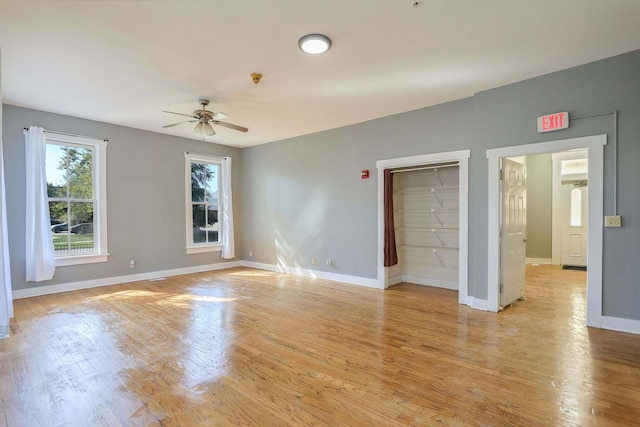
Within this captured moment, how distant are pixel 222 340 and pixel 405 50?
10.9 feet

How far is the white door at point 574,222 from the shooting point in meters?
7.00

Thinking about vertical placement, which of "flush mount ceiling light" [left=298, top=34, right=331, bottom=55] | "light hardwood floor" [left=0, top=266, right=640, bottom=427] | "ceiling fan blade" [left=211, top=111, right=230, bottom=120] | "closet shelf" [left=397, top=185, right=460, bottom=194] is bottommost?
"light hardwood floor" [left=0, top=266, right=640, bottom=427]

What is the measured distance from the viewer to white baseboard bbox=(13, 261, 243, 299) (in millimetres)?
4777

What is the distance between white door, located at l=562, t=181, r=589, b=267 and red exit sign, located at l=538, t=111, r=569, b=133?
4.82 metres

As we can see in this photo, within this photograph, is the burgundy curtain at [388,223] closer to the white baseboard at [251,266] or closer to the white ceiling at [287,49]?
the white baseboard at [251,266]

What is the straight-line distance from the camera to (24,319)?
3.76 meters

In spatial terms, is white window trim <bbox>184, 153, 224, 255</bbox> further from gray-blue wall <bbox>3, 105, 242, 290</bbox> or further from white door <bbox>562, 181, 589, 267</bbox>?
white door <bbox>562, 181, 589, 267</bbox>

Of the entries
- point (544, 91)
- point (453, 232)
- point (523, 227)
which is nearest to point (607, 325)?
point (523, 227)

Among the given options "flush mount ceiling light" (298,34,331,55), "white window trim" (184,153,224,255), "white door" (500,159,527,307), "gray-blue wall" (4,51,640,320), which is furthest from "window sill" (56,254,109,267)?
"white door" (500,159,527,307)

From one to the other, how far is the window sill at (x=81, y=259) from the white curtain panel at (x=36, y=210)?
0.90 ft

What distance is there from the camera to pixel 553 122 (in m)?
3.52

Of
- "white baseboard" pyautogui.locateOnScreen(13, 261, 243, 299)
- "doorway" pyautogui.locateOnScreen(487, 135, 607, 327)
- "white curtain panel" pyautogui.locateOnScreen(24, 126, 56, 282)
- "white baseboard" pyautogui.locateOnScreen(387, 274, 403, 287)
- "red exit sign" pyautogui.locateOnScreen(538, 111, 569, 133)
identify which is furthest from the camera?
"white baseboard" pyautogui.locateOnScreen(387, 274, 403, 287)

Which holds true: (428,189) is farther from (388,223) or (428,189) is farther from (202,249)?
(202,249)

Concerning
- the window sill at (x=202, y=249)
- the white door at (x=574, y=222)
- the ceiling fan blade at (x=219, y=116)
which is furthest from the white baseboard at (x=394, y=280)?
the white door at (x=574, y=222)
